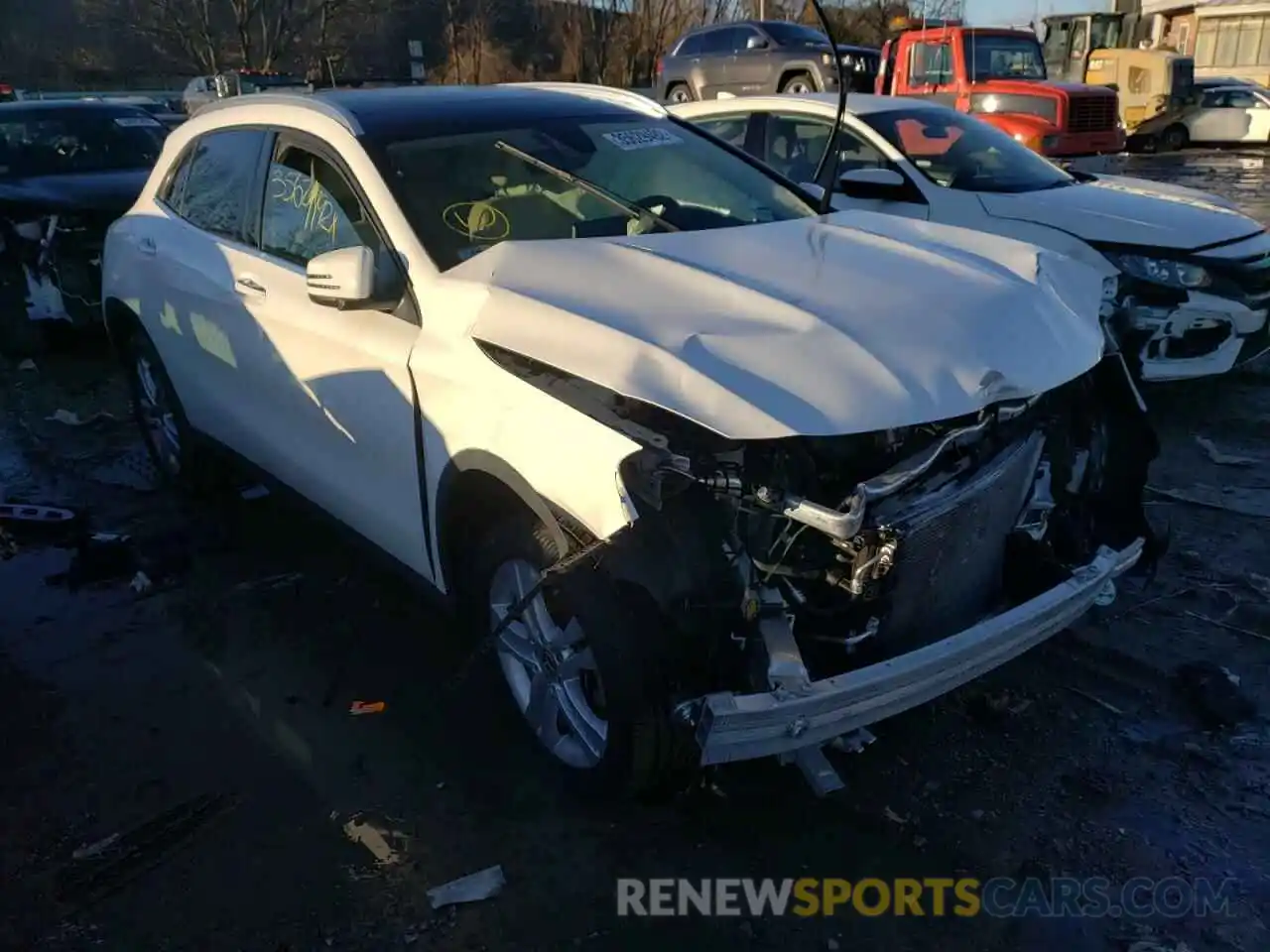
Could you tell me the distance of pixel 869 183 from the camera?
617 centimetres

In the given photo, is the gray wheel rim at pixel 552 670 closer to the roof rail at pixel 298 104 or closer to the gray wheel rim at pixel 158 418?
the roof rail at pixel 298 104

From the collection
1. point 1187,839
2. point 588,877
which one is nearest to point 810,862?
point 588,877

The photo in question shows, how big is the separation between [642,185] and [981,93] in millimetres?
12605

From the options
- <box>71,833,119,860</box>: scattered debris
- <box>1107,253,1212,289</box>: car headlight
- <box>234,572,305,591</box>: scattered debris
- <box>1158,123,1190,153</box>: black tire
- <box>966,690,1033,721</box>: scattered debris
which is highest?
<box>1158,123,1190,153</box>: black tire

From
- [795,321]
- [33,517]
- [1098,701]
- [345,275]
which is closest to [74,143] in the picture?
[33,517]

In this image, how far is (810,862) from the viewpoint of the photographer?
280 cm

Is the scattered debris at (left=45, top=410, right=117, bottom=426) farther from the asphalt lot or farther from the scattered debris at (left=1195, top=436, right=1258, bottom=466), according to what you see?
the scattered debris at (left=1195, top=436, right=1258, bottom=466)

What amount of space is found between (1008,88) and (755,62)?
481cm

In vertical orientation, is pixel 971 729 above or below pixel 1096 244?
below

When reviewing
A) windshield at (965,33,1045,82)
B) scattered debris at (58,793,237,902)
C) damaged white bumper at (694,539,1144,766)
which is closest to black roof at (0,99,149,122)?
scattered debris at (58,793,237,902)

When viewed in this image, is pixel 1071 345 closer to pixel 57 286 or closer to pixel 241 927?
pixel 241 927

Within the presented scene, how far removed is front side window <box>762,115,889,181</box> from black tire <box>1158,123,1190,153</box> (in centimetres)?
2140

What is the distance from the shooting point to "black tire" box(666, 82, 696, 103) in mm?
19359

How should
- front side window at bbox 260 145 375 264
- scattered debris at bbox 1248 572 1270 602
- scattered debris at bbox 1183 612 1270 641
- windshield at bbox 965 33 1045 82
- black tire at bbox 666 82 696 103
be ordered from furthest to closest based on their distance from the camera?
1. black tire at bbox 666 82 696 103
2. windshield at bbox 965 33 1045 82
3. scattered debris at bbox 1248 572 1270 602
4. scattered debris at bbox 1183 612 1270 641
5. front side window at bbox 260 145 375 264
